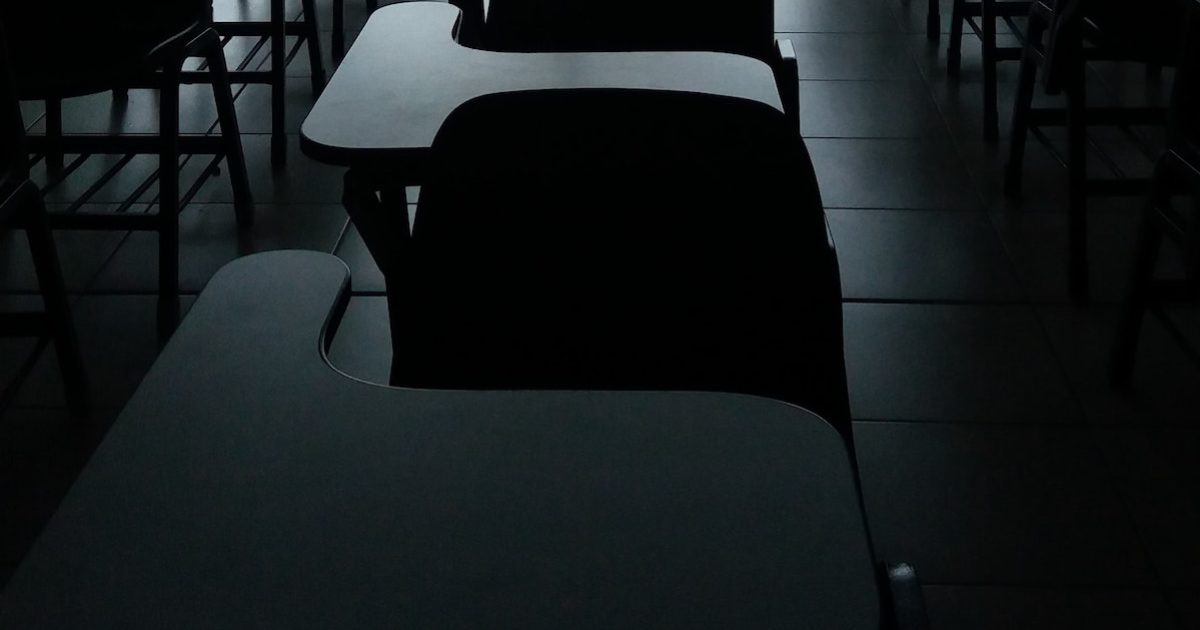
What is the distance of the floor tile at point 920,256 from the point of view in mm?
2807

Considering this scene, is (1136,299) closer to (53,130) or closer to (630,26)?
(630,26)

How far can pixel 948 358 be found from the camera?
2.55 metres

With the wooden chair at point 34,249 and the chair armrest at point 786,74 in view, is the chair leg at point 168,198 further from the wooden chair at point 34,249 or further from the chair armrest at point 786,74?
the chair armrest at point 786,74

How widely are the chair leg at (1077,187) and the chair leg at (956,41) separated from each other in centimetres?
128

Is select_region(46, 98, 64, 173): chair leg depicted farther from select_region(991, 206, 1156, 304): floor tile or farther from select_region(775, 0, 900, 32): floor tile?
select_region(775, 0, 900, 32): floor tile

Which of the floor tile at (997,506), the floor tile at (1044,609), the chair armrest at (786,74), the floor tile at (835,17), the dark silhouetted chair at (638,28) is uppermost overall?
the dark silhouetted chair at (638,28)

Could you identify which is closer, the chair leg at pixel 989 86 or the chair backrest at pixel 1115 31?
the chair backrest at pixel 1115 31

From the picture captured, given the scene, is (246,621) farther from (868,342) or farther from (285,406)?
(868,342)

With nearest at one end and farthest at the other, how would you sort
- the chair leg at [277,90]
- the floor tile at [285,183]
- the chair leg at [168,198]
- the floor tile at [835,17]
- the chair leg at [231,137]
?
the chair leg at [168,198]
the chair leg at [231,137]
the floor tile at [285,183]
the chair leg at [277,90]
the floor tile at [835,17]

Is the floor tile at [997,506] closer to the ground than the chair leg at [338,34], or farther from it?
closer to the ground

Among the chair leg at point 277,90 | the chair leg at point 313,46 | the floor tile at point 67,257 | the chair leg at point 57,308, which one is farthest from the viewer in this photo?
the chair leg at point 313,46

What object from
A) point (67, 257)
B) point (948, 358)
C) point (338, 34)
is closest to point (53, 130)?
point (67, 257)

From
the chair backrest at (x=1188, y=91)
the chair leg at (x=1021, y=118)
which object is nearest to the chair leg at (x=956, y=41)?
the chair leg at (x=1021, y=118)

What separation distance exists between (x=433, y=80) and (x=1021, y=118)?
1781 mm
